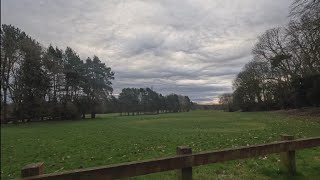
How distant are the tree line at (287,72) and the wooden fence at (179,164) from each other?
88.1 feet

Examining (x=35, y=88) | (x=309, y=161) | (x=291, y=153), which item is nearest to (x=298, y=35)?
(x=309, y=161)

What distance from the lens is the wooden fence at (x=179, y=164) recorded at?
4.22 metres

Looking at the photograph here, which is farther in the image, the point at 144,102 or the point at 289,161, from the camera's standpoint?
the point at 144,102

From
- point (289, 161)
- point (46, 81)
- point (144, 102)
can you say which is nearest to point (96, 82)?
point (46, 81)

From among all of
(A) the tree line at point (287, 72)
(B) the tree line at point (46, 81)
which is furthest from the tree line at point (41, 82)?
(A) the tree line at point (287, 72)

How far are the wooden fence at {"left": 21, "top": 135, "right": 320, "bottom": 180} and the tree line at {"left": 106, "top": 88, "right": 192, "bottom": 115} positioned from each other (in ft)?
401

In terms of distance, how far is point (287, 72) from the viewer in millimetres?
70000

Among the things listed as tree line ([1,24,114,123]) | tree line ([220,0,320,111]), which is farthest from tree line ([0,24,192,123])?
tree line ([220,0,320,111])

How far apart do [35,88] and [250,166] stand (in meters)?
60.0

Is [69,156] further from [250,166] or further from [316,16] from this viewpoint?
[316,16]

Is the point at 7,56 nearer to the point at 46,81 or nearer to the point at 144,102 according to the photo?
the point at 46,81

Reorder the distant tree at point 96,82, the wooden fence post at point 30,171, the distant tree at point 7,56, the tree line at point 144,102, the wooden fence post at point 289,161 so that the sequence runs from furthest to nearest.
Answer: the tree line at point 144,102
the distant tree at point 96,82
the distant tree at point 7,56
the wooden fence post at point 289,161
the wooden fence post at point 30,171

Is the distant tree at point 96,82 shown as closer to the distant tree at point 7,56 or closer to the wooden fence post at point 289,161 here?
the distant tree at point 7,56

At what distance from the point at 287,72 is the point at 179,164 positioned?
2780 inches
